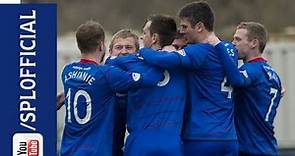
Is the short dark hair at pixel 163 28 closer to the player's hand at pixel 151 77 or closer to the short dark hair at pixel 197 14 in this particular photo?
the short dark hair at pixel 197 14

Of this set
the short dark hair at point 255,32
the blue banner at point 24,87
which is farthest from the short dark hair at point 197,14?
the blue banner at point 24,87

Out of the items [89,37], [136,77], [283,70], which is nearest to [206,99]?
[136,77]

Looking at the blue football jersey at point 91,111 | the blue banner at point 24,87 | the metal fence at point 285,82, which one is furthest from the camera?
the metal fence at point 285,82

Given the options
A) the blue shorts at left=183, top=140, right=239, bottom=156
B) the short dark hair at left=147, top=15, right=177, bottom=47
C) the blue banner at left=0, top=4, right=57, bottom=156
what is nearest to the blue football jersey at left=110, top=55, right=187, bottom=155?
the blue shorts at left=183, top=140, right=239, bottom=156

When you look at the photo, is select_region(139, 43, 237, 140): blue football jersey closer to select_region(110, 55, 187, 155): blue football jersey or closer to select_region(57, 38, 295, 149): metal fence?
select_region(110, 55, 187, 155): blue football jersey

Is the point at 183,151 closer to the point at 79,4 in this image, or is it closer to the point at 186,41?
the point at 186,41

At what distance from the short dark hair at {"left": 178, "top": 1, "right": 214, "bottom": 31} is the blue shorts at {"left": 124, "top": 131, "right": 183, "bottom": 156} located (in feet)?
2.88

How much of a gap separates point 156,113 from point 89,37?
76 centimetres


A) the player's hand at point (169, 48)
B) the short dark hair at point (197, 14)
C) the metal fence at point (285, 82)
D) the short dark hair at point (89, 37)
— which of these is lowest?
the metal fence at point (285, 82)

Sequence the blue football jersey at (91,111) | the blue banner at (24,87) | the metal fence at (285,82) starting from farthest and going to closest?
the metal fence at (285,82)
the blue football jersey at (91,111)
the blue banner at (24,87)

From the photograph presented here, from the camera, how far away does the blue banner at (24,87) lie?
7.98 m

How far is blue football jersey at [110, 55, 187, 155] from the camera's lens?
27.9ft

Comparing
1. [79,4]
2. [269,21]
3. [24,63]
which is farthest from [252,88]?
[79,4]

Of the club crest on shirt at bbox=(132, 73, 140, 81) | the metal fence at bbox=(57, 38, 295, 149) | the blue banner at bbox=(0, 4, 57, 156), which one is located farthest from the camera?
the metal fence at bbox=(57, 38, 295, 149)
